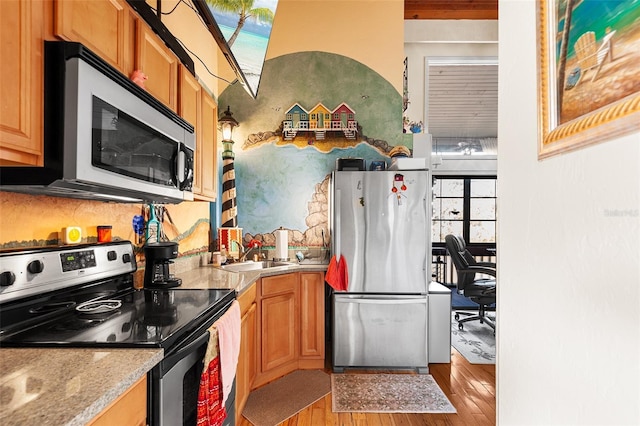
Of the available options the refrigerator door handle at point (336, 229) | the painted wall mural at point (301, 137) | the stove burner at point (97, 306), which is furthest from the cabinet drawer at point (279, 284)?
the stove burner at point (97, 306)

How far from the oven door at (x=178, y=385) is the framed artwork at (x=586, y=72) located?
121 cm

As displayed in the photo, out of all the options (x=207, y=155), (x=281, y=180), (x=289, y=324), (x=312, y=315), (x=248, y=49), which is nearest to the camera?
(x=248, y=49)

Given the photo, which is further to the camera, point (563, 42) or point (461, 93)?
point (461, 93)

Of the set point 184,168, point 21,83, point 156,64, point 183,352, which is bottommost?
point 183,352

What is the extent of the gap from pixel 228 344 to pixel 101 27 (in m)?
1.36

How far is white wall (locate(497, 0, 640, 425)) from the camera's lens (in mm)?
562

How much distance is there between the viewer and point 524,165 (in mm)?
861

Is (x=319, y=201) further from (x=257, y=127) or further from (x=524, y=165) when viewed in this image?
(x=524, y=165)

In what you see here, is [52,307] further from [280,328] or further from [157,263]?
[280,328]

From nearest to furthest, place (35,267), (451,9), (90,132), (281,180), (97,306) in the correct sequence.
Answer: (90,132)
(35,267)
(97,306)
(281,180)
(451,9)

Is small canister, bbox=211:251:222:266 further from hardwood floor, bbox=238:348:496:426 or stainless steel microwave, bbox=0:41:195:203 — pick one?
stainless steel microwave, bbox=0:41:195:203

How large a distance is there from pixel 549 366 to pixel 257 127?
315 cm

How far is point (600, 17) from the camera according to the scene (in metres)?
0.60

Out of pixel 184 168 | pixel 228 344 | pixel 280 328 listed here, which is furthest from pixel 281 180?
pixel 228 344
